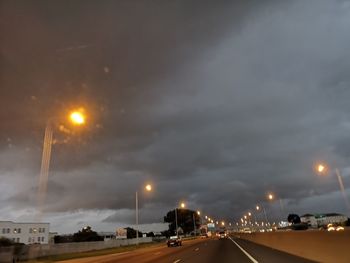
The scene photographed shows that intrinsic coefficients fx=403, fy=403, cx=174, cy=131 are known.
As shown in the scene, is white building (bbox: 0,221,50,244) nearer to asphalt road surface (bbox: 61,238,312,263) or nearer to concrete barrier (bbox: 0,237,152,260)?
concrete barrier (bbox: 0,237,152,260)

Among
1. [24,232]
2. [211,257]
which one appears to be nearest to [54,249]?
[211,257]

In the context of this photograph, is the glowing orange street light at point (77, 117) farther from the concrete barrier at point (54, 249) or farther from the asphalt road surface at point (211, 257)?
the concrete barrier at point (54, 249)

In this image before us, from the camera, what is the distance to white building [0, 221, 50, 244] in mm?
141000

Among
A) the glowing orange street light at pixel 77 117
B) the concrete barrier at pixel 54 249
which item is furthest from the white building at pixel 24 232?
the glowing orange street light at pixel 77 117

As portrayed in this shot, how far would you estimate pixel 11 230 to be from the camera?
467 ft

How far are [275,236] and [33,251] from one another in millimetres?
27491

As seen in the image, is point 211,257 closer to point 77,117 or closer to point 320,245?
point 320,245

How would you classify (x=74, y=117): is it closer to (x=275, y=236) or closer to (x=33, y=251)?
(x=275, y=236)

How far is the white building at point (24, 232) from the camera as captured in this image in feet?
463

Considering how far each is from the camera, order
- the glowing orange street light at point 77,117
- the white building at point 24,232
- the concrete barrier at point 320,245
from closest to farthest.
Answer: the glowing orange street light at point 77,117 → the concrete barrier at point 320,245 → the white building at point 24,232

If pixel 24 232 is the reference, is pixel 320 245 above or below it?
below

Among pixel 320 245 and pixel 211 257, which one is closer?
pixel 320 245

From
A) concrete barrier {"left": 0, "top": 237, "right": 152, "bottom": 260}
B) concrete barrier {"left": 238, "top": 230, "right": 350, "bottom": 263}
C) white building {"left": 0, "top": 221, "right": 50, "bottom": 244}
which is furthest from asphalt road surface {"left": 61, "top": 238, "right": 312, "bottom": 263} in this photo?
white building {"left": 0, "top": 221, "right": 50, "bottom": 244}

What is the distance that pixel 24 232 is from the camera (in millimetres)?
144750
